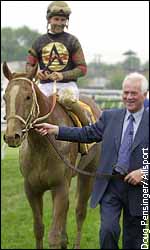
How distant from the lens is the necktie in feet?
14.0

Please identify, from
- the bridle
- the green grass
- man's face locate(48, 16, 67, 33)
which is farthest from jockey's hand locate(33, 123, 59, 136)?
the green grass

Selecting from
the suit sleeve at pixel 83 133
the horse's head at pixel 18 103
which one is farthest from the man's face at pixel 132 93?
the horse's head at pixel 18 103

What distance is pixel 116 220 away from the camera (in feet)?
15.4

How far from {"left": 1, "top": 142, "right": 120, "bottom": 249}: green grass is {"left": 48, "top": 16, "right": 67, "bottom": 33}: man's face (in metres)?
2.74

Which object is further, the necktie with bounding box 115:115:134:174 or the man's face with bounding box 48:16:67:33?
the necktie with bounding box 115:115:134:174

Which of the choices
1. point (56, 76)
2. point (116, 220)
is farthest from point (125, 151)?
point (56, 76)

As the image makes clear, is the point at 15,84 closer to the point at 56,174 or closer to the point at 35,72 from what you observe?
the point at 35,72

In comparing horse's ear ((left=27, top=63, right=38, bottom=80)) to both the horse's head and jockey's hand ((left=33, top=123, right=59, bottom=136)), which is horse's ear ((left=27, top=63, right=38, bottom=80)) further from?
jockey's hand ((left=33, top=123, right=59, bottom=136))

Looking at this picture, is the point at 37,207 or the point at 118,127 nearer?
the point at 118,127

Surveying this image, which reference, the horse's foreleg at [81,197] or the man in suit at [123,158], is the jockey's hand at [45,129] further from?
the horse's foreleg at [81,197]

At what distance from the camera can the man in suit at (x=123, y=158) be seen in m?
4.23

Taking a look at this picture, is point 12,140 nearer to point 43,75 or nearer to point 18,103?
point 18,103

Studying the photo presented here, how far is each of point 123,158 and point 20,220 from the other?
4896mm

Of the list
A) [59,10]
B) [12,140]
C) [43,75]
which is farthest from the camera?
[43,75]
